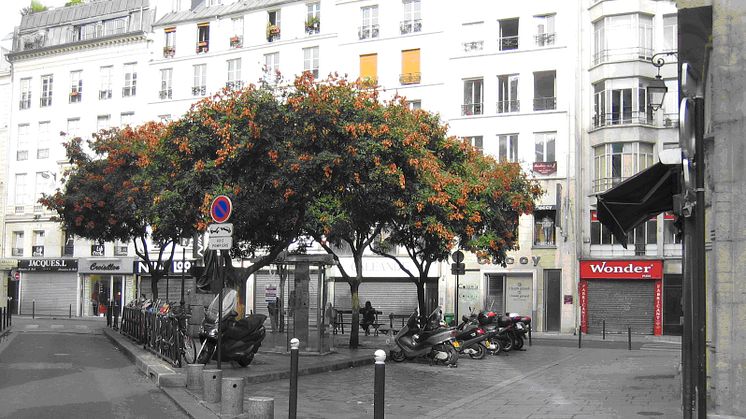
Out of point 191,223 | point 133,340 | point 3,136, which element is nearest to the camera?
point 191,223

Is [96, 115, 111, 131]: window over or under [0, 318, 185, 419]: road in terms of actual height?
over

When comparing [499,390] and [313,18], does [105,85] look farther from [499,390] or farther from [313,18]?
[499,390]

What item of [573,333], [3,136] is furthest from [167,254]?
[573,333]

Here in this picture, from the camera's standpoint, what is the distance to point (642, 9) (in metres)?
39.7

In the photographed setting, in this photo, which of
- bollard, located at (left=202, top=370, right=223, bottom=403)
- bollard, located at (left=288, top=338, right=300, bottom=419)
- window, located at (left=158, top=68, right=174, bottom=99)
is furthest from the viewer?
window, located at (left=158, top=68, right=174, bottom=99)

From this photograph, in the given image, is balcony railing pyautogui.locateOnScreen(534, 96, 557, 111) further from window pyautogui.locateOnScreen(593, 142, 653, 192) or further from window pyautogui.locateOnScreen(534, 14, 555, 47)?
window pyautogui.locateOnScreen(593, 142, 653, 192)

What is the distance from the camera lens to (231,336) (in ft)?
52.3

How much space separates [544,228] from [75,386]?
31.1 metres

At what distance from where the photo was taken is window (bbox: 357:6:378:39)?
46.9m

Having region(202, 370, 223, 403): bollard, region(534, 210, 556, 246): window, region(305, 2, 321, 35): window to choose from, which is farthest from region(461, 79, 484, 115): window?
region(202, 370, 223, 403): bollard

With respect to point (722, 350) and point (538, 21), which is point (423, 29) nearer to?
point (538, 21)

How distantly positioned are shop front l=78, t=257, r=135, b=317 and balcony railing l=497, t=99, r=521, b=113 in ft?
79.5

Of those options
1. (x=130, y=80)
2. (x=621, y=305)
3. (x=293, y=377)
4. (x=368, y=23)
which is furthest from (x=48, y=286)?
(x=293, y=377)

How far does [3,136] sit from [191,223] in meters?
44.5
